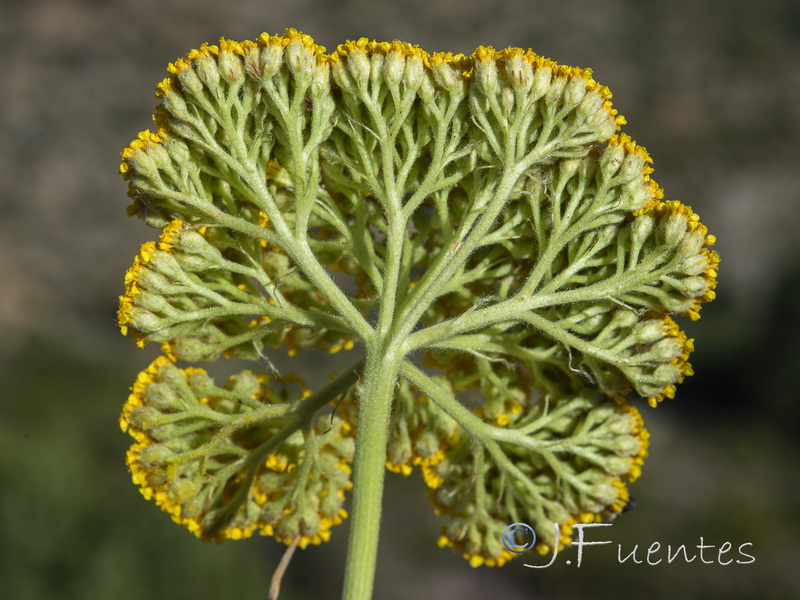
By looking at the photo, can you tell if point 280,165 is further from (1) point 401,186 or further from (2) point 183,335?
(2) point 183,335

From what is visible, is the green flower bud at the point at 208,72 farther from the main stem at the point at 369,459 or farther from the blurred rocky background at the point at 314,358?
the blurred rocky background at the point at 314,358

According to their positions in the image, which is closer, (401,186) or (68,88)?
(401,186)

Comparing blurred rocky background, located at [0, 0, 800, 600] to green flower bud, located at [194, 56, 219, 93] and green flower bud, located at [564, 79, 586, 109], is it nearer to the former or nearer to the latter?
green flower bud, located at [564, 79, 586, 109]

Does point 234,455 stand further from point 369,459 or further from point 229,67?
point 229,67

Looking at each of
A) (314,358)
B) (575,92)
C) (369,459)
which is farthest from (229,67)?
(314,358)

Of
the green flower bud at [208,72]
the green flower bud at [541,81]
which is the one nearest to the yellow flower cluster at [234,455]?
the green flower bud at [208,72]

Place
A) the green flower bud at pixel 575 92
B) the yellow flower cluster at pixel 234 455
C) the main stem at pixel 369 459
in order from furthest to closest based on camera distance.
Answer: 1. the yellow flower cluster at pixel 234 455
2. the green flower bud at pixel 575 92
3. the main stem at pixel 369 459

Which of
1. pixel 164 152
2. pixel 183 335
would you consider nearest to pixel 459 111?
pixel 164 152
